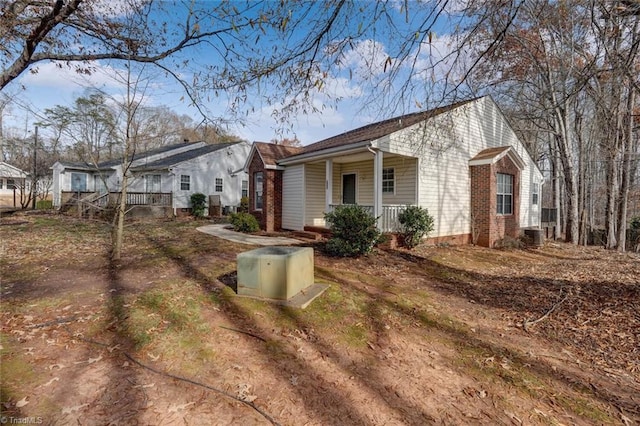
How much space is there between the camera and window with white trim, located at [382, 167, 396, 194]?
12.2m

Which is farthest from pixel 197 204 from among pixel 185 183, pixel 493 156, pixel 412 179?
pixel 493 156

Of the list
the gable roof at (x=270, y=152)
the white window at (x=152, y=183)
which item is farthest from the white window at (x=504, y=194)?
the white window at (x=152, y=183)

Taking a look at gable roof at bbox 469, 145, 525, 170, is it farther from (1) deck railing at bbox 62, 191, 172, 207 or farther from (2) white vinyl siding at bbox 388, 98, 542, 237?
A: (1) deck railing at bbox 62, 191, 172, 207

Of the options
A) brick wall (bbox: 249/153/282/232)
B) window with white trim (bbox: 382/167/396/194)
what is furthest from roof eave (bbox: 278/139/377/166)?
window with white trim (bbox: 382/167/396/194)

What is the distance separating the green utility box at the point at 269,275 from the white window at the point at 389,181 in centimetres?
778

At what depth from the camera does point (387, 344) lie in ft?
13.2

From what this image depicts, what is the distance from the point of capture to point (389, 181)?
1229 cm

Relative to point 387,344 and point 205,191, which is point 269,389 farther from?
→ point 205,191

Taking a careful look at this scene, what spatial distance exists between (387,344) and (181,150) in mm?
28596

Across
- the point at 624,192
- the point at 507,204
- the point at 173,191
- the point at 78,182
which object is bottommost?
the point at 507,204

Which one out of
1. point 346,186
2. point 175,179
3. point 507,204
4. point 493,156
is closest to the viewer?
point 493,156

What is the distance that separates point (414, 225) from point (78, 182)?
29.3m

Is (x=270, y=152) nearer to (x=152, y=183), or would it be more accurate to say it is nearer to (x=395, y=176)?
(x=395, y=176)

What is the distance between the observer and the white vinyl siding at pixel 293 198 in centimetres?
1287
